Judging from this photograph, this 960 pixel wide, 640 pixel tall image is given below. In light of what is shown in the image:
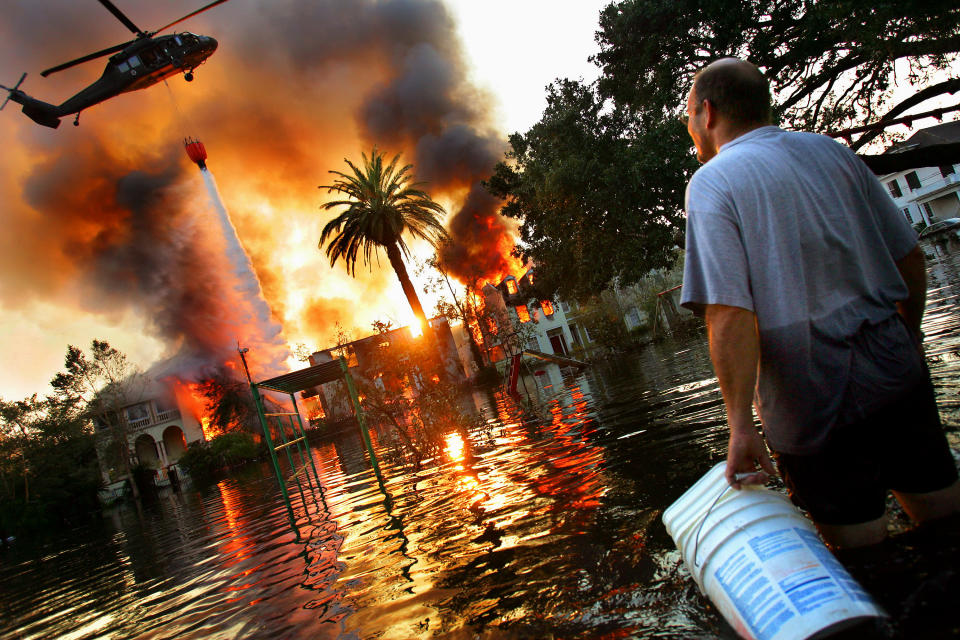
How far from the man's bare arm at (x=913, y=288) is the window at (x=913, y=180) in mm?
64478

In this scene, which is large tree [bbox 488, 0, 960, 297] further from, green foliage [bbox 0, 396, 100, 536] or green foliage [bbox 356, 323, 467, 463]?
green foliage [bbox 0, 396, 100, 536]

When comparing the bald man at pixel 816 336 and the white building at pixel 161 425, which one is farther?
the white building at pixel 161 425

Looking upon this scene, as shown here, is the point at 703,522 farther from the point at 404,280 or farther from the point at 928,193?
the point at 928,193

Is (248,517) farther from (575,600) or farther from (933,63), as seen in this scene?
(933,63)

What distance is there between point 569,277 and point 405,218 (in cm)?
1691

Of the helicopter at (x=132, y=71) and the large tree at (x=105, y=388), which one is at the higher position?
the helicopter at (x=132, y=71)

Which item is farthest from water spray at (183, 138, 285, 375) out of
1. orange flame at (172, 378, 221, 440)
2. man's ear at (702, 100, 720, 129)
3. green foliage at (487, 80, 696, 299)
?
man's ear at (702, 100, 720, 129)

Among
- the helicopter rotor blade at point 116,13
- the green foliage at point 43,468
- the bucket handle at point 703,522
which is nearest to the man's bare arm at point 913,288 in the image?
the bucket handle at point 703,522

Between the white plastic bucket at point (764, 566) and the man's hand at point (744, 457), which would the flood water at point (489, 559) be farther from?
the man's hand at point (744, 457)

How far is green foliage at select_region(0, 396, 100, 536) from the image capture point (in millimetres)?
31766

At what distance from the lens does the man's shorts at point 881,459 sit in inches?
78.7

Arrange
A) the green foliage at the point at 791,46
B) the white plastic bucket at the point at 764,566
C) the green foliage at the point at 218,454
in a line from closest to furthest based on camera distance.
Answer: the white plastic bucket at the point at 764,566, the green foliage at the point at 791,46, the green foliage at the point at 218,454

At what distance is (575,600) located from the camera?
10.1ft

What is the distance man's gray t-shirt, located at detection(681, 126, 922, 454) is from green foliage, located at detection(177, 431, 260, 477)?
39283 millimetres
